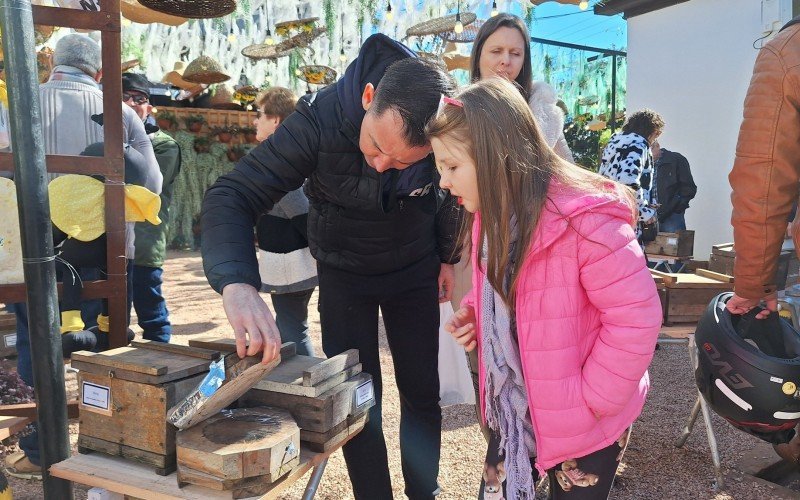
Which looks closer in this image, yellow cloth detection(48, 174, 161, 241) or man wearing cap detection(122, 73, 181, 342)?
yellow cloth detection(48, 174, 161, 241)

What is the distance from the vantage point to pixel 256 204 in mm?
1769

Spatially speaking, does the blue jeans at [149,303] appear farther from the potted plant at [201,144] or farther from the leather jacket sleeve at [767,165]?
the potted plant at [201,144]

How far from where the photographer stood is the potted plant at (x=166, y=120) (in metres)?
11.2

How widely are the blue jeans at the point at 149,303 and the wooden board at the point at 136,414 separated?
2423 millimetres

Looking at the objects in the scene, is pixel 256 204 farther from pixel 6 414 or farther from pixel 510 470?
pixel 6 414

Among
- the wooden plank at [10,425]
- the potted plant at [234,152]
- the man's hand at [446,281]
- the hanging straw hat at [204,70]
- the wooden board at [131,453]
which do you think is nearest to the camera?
the wooden board at [131,453]

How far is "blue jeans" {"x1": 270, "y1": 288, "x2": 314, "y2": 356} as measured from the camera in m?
3.34

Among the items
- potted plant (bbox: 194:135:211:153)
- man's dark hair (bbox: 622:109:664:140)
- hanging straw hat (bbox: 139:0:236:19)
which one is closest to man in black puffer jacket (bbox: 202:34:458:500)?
man's dark hair (bbox: 622:109:664:140)

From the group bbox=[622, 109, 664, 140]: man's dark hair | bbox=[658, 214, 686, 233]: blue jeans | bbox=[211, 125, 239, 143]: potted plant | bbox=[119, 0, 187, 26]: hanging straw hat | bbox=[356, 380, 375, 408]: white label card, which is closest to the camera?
bbox=[356, 380, 375, 408]: white label card

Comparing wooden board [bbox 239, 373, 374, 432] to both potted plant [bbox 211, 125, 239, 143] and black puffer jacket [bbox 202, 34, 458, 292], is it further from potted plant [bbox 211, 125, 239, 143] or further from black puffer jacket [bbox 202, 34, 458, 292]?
potted plant [bbox 211, 125, 239, 143]

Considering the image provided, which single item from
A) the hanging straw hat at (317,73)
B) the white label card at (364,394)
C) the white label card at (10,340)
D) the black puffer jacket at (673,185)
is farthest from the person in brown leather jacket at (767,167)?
the hanging straw hat at (317,73)

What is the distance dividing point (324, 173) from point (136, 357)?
2.38 ft

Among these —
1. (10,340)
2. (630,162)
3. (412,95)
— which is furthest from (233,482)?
(630,162)

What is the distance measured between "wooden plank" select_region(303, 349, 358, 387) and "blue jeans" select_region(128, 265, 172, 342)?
2.55 metres
